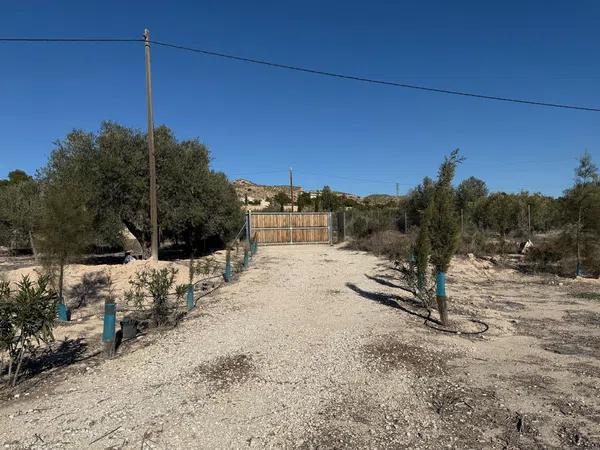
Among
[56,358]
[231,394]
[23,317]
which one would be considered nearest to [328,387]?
[231,394]

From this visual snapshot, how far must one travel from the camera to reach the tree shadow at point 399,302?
10.5 metres

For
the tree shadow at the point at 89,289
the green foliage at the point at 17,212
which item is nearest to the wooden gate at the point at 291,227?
the green foliage at the point at 17,212

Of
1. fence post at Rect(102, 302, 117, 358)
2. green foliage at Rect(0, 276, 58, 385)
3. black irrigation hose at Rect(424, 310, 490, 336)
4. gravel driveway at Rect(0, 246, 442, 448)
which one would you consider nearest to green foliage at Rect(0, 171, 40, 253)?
fence post at Rect(102, 302, 117, 358)

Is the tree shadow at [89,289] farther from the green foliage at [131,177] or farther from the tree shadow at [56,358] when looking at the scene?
the tree shadow at [56,358]

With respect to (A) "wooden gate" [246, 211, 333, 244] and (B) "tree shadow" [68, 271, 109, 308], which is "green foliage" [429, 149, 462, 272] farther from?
(A) "wooden gate" [246, 211, 333, 244]

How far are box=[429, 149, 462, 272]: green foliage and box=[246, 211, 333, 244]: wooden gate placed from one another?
67.9ft

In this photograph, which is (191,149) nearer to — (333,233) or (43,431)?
(333,233)

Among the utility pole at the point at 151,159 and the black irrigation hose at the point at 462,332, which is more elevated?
the utility pole at the point at 151,159

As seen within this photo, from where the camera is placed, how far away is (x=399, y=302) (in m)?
11.7

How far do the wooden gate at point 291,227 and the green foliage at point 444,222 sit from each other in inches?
815

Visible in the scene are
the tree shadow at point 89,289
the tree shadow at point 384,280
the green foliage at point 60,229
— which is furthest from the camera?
the tree shadow at point 89,289

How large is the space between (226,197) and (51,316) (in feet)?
70.6

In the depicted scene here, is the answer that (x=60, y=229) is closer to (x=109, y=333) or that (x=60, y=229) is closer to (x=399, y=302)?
(x=109, y=333)

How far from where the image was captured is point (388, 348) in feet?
24.8
